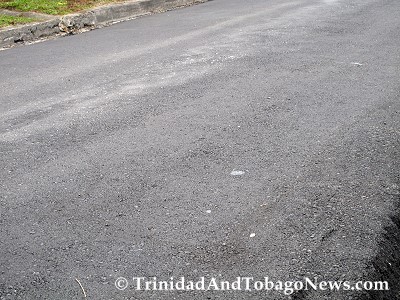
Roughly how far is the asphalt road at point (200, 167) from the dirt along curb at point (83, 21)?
1.23 m

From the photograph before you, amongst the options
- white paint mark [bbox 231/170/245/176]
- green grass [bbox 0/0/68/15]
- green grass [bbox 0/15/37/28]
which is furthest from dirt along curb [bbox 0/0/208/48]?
white paint mark [bbox 231/170/245/176]

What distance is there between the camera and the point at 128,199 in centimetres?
424

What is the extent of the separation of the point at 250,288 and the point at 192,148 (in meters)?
2.09

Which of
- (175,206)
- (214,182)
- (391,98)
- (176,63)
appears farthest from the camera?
(176,63)

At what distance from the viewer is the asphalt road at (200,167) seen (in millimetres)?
3457

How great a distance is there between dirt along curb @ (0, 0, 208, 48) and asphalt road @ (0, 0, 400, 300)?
1.23 meters

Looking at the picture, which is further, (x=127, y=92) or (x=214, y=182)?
(x=127, y=92)

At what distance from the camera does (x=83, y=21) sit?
11.0 metres

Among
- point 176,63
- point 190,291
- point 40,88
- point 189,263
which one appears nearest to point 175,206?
point 189,263

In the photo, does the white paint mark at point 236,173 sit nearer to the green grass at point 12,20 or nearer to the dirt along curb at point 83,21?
the dirt along curb at point 83,21

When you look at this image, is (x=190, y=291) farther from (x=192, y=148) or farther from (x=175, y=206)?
(x=192, y=148)

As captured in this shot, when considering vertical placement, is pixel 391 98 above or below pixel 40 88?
below

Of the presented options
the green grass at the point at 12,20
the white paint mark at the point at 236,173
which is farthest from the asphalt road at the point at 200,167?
the green grass at the point at 12,20

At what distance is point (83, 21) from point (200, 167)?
7122 millimetres
